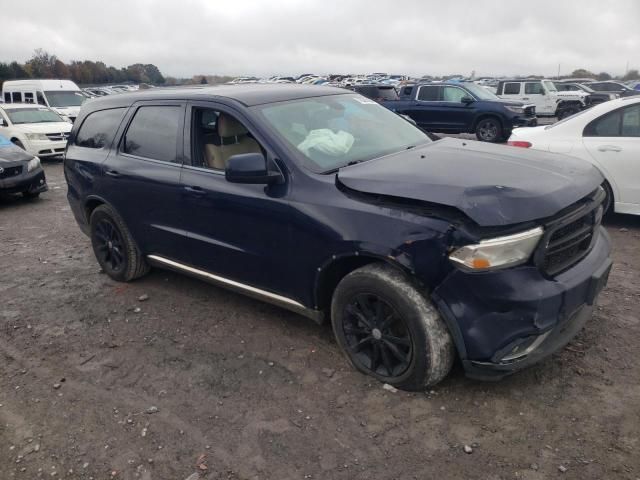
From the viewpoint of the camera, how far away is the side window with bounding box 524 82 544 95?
19781mm

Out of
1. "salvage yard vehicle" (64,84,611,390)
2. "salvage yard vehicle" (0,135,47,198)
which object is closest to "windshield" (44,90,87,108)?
"salvage yard vehicle" (0,135,47,198)

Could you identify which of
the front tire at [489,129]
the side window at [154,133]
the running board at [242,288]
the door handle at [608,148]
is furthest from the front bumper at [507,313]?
the front tire at [489,129]

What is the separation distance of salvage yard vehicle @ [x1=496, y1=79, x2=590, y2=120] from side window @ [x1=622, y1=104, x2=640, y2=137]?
14.9m

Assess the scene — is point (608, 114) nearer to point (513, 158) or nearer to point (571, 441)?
point (513, 158)

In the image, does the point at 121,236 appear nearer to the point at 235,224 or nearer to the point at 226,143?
the point at 226,143

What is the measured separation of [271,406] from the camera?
3.07 metres

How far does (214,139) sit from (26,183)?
20.6 ft

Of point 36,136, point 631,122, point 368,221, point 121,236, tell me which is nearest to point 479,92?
point 631,122

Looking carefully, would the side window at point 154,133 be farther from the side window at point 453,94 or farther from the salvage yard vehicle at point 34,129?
the side window at point 453,94

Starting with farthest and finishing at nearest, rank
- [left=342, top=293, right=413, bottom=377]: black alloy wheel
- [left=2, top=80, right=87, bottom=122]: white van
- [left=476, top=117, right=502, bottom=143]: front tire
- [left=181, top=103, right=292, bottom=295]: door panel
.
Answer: [left=2, top=80, right=87, bottom=122]: white van, [left=476, top=117, right=502, bottom=143]: front tire, [left=181, top=103, right=292, bottom=295]: door panel, [left=342, top=293, right=413, bottom=377]: black alloy wheel

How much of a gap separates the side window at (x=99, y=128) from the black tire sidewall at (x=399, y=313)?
2.86m

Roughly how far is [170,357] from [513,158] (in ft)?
8.90

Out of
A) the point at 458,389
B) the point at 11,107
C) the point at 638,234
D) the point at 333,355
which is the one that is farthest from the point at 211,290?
the point at 11,107

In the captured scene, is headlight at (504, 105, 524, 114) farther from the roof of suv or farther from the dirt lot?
the roof of suv
